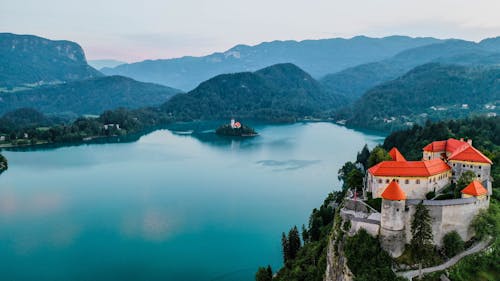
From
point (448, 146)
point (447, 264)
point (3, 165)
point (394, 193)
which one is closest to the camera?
point (447, 264)

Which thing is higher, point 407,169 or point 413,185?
point 407,169

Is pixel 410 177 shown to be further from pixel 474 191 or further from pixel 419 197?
pixel 474 191

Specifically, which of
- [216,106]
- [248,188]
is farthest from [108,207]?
[216,106]

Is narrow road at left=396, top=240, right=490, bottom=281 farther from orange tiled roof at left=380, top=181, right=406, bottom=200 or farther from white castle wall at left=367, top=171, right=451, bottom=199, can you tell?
white castle wall at left=367, top=171, right=451, bottom=199

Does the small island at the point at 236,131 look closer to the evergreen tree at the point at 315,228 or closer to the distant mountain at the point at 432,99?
the distant mountain at the point at 432,99

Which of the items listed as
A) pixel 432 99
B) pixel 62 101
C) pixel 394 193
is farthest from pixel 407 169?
pixel 62 101

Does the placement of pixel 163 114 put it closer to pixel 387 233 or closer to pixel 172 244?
pixel 172 244

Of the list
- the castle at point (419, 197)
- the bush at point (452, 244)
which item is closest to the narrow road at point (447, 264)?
the bush at point (452, 244)
